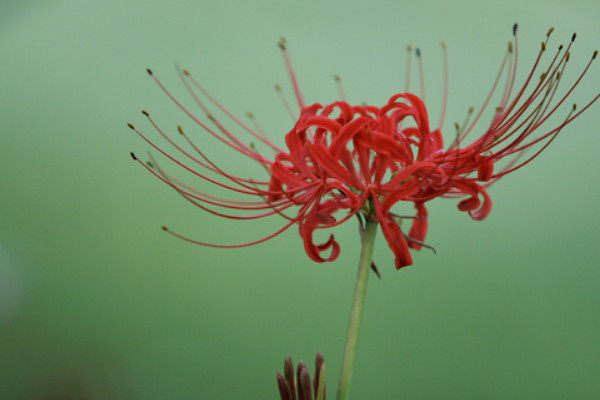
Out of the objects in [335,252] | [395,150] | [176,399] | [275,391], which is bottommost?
[176,399]

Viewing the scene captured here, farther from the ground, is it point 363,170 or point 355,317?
point 363,170

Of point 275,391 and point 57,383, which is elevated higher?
point 275,391

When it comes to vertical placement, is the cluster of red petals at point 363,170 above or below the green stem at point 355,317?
above

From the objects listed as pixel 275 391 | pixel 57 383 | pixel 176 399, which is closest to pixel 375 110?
pixel 275 391

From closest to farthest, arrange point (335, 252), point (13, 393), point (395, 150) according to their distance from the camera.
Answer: point (395, 150)
point (335, 252)
point (13, 393)

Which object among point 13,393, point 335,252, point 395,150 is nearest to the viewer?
point 395,150

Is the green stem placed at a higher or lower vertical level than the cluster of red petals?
lower

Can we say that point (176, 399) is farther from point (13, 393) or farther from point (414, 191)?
point (414, 191)

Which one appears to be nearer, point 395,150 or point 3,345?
point 395,150
